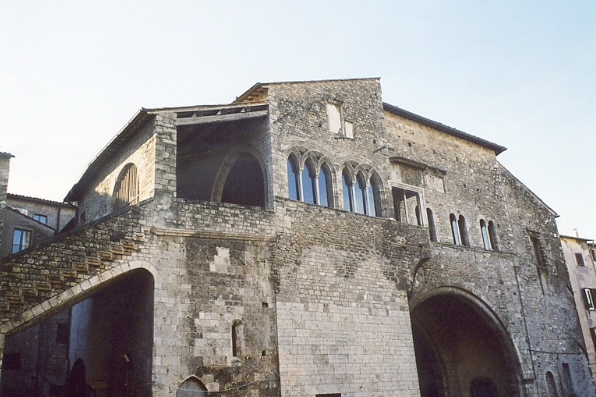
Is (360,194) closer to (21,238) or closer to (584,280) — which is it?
(21,238)

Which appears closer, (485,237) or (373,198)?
(373,198)

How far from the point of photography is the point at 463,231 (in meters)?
23.2

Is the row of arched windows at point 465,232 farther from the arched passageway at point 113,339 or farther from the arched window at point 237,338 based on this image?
the arched passageway at point 113,339

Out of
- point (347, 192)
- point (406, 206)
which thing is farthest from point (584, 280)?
point (347, 192)

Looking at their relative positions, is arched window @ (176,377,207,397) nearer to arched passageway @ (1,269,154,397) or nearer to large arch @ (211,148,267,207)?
arched passageway @ (1,269,154,397)

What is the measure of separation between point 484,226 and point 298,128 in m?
10.7

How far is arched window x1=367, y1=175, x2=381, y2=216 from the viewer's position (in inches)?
745

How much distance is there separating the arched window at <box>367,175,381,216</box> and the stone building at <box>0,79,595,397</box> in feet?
0.19

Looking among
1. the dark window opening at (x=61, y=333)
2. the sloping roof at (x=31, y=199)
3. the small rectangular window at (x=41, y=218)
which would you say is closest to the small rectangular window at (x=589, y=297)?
the dark window opening at (x=61, y=333)

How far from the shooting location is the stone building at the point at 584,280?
31.0 meters

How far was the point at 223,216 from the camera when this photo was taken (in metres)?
14.9

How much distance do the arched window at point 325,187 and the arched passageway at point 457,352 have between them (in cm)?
787

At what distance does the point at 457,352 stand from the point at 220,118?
15643mm

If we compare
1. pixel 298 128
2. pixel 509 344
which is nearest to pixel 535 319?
pixel 509 344
